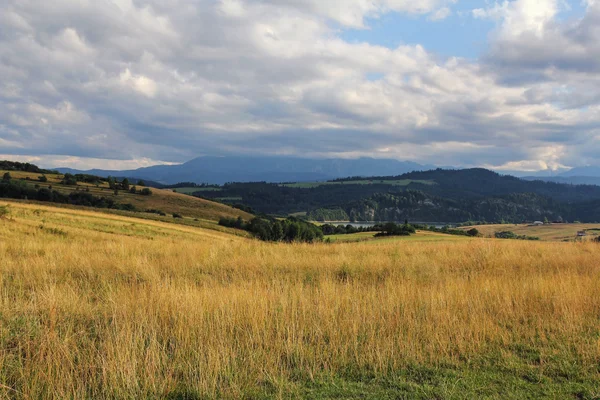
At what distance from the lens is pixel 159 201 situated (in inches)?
3762

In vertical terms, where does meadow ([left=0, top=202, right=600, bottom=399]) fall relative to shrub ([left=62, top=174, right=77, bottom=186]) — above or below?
below

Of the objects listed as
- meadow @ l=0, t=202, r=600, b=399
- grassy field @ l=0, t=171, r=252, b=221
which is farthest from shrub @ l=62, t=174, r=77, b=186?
meadow @ l=0, t=202, r=600, b=399

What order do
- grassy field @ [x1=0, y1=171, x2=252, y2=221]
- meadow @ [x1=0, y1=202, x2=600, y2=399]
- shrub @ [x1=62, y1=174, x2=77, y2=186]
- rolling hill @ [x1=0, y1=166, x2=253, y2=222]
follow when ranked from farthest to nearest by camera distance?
shrub @ [x1=62, y1=174, x2=77, y2=186], grassy field @ [x1=0, y1=171, x2=252, y2=221], rolling hill @ [x1=0, y1=166, x2=253, y2=222], meadow @ [x1=0, y1=202, x2=600, y2=399]

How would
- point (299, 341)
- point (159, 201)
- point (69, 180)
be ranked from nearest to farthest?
point (299, 341) < point (69, 180) < point (159, 201)

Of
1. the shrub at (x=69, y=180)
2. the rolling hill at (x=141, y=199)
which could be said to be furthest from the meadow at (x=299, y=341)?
the shrub at (x=69, y=180)

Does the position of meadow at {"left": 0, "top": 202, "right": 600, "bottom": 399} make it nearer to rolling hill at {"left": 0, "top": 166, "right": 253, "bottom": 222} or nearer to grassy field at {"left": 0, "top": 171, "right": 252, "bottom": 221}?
rolling hill at {"left": 0, "top": 166, "right": 253, "bottom": 222}

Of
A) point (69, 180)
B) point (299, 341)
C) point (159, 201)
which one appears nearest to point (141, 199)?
point (159, 201)

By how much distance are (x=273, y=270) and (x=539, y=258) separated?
9616mm

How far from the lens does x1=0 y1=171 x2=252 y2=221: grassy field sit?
86.2 meters

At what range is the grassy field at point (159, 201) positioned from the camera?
8625 cm

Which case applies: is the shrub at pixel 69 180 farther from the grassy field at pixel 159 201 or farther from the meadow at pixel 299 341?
the meadow at pixel 299 341

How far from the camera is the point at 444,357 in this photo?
5.03m

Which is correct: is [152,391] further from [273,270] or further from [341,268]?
[341,268]

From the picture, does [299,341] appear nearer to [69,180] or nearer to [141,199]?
[141,199]
